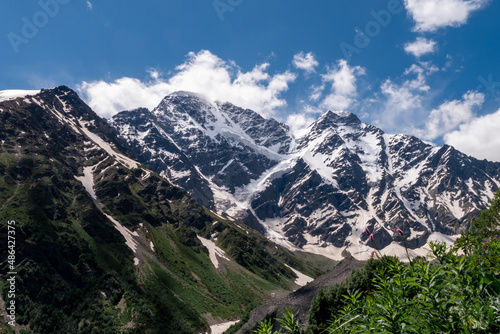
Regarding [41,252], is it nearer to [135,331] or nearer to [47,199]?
[47,199]

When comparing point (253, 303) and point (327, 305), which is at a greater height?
point (327, 305)

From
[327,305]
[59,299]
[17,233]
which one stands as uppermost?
[327,305]

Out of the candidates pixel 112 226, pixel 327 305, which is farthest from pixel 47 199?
pixel 327 305

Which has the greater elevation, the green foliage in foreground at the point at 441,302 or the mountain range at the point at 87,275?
the green foliage in foreground at the point at 441,302

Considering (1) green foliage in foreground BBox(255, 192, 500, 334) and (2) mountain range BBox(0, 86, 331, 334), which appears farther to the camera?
(2) mountain range BBox(0, 86, 331, 334)

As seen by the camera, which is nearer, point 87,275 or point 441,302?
point 441,302

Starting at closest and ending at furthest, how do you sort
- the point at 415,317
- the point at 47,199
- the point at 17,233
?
the point at 415,317, the point at 17,233, the point at 47,199

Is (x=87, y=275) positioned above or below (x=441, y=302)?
below

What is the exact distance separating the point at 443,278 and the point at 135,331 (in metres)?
116

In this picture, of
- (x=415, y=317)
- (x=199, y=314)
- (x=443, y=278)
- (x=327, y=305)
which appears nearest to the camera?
(x=415, y=317)

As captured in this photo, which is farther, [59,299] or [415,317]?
[59,299]

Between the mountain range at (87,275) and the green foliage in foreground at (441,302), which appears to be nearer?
the green foliage in foreground at (441,302)

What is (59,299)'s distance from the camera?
380 feet

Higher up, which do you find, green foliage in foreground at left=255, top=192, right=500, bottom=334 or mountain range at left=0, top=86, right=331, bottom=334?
green foliage in foreground at left=255, top=192, right=500, bottom=334
